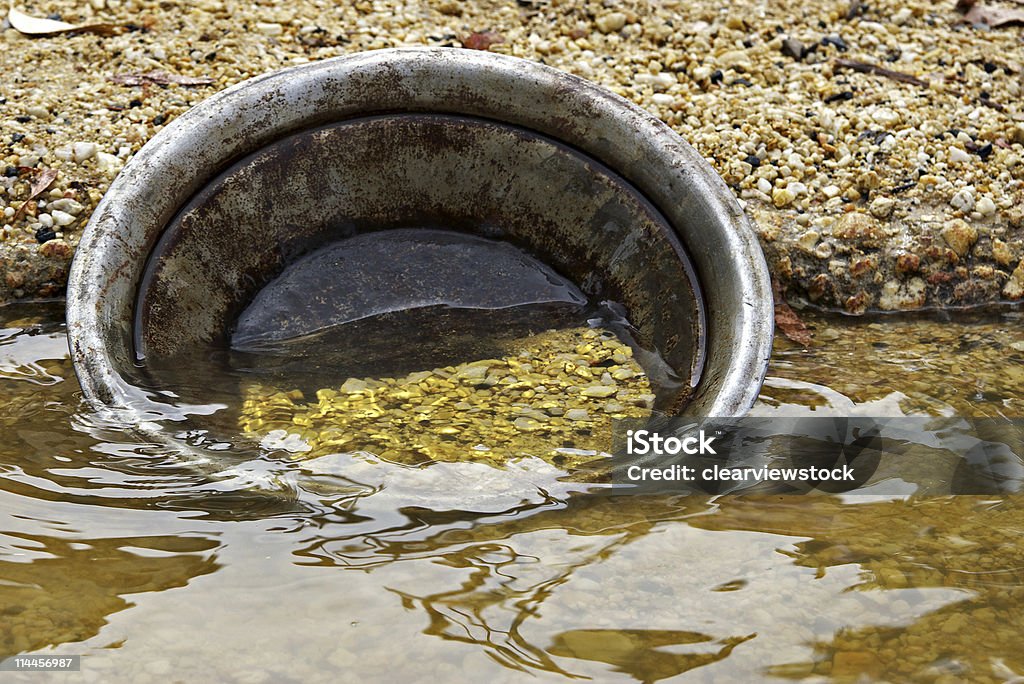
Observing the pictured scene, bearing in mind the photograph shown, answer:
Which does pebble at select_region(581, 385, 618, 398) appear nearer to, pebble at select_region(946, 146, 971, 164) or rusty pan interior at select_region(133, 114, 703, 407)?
rusty pan interior at select_region(133, 114, 703, 407)

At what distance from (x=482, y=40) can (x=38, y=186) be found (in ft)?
6.55

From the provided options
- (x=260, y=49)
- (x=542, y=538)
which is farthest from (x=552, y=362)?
(x=260, y=49)

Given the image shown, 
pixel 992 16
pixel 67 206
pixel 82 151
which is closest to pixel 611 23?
pixel 992 16

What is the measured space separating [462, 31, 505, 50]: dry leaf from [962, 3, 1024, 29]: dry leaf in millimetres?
2362

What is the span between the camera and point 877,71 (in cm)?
413

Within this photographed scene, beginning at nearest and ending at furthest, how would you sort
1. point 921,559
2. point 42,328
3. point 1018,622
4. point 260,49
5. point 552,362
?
point 1018,622
point 921,559
point 552,362
point 42,328
point 260,49

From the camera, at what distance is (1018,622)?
77.3 inches

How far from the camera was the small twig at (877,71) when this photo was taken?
4082 mm

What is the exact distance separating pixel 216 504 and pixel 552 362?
3.78 feet

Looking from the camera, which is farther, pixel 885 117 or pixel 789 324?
pixel 885 117

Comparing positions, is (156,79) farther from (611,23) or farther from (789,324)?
(789,324)

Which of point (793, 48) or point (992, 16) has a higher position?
point (992, 16)

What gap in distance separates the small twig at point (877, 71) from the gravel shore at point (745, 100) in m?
0.01

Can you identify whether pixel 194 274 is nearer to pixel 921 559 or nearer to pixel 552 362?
pixel 552 362
